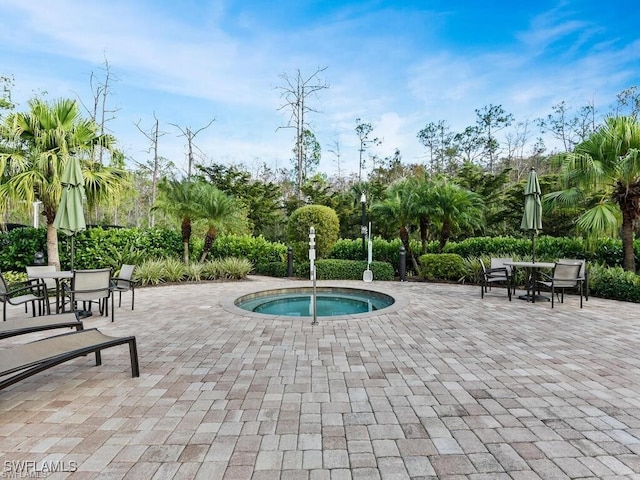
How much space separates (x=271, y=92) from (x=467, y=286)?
1662cm

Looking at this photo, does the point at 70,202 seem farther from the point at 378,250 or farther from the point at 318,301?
the point at 378,250

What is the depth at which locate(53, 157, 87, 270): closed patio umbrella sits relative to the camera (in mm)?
5598

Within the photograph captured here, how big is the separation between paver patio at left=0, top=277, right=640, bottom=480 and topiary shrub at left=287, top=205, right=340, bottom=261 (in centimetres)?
670

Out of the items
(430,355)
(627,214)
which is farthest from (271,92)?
(430,355)

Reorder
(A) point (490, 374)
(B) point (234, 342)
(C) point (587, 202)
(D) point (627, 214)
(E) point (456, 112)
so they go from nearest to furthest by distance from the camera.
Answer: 1. (A) point (490, 374)
2. (B) point (234, 342)
3. (D) point (627, 214)
4. (C) point (587, 202)
5. (E) point (456, 112)

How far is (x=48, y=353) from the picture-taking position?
2.65 meters

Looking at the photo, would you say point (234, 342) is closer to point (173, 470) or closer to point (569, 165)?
point (173, 470)

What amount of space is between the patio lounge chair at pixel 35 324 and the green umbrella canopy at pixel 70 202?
8.68 ft

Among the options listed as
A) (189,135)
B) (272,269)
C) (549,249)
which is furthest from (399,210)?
(189,135)

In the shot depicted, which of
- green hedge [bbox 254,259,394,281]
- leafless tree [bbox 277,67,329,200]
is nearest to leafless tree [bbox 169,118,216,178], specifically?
leafless tree [bbox 277,67,329,200]

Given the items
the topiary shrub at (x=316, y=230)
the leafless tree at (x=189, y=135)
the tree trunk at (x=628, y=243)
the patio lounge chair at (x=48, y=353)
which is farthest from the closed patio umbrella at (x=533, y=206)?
the leafless tree at (x=189, y=135)

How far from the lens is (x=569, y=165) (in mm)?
7512

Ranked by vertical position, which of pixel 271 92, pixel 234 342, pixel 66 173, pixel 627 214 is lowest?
pixel 234 342

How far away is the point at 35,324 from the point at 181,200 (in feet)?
26.4
